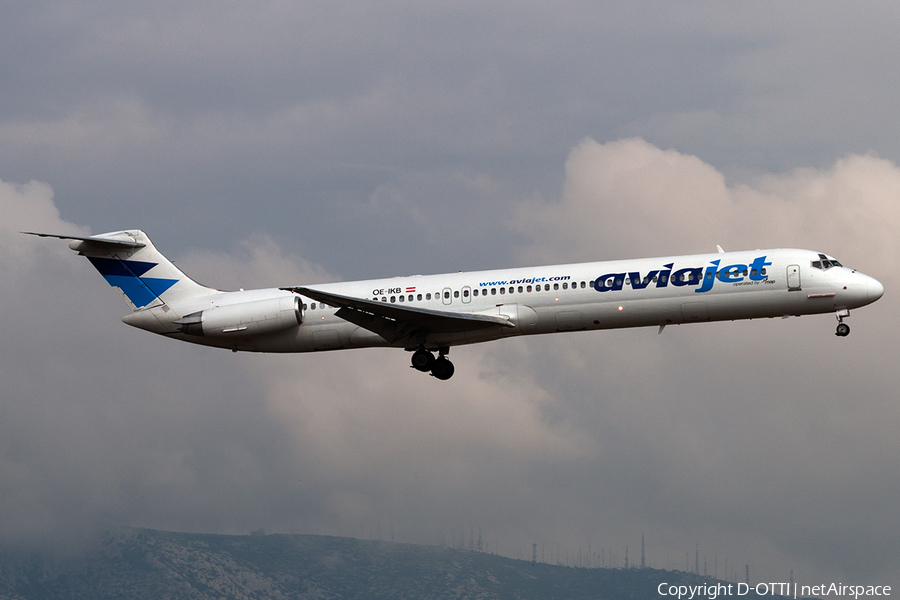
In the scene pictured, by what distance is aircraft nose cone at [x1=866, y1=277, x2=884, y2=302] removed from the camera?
111 feet

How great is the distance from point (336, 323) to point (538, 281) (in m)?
7.68

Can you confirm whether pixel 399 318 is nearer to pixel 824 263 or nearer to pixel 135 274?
pixel 135 274

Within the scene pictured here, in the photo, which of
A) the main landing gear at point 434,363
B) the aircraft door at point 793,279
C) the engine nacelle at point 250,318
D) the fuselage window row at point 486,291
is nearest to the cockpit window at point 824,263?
the aircraft door at point 793,279

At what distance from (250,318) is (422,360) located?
6.37 m

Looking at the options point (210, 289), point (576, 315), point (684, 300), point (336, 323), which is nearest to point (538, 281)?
point (576, 315)

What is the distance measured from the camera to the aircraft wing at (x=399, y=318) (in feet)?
115

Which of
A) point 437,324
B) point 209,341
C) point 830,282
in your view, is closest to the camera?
point 830,282

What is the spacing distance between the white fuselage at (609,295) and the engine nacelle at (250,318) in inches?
5.8

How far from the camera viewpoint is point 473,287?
36656mm

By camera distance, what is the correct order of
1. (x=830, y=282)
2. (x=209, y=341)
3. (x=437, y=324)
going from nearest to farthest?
(x=830, y=282), (x=437, y=324), (x=209, y=341)

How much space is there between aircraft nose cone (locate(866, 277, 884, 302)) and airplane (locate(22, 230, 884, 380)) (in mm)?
49

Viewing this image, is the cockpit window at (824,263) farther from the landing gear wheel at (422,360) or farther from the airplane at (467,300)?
the landing gear wheel at (422,360)

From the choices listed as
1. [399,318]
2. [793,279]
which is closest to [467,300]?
[399,318]

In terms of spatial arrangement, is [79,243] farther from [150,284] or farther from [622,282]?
[622,282]
